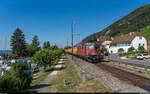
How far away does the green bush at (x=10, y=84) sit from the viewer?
8.78m

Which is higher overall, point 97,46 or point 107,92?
point 97,46

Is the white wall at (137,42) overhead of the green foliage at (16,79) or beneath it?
overhead

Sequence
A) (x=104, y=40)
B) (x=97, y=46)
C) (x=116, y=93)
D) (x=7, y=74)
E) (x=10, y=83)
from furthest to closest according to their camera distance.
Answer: (x=104, y=40) → (x=97, y=46) → (x=7, y=74) → (x=10, y=83) → (x=116, y=93)

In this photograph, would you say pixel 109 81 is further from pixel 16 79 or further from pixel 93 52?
pixel 93 52

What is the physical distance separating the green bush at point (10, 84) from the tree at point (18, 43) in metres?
61.7

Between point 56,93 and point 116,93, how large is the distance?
123 inches

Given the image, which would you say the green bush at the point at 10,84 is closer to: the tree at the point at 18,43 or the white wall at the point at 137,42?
the white wall at the point at 137,42

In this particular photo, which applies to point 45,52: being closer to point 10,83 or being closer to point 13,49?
point 10,83

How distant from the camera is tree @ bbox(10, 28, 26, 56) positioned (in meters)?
68.2

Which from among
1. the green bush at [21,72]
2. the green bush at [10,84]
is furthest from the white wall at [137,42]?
the green bush at [10,84]

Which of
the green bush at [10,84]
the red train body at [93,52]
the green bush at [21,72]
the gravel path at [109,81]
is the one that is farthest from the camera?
the red train body at [93,52]

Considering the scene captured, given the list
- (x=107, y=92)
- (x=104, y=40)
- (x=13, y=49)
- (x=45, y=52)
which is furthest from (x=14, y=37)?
(x=107, y=92)

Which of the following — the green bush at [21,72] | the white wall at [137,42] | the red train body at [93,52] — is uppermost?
the white wall at [137,42]

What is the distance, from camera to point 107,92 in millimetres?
7352
